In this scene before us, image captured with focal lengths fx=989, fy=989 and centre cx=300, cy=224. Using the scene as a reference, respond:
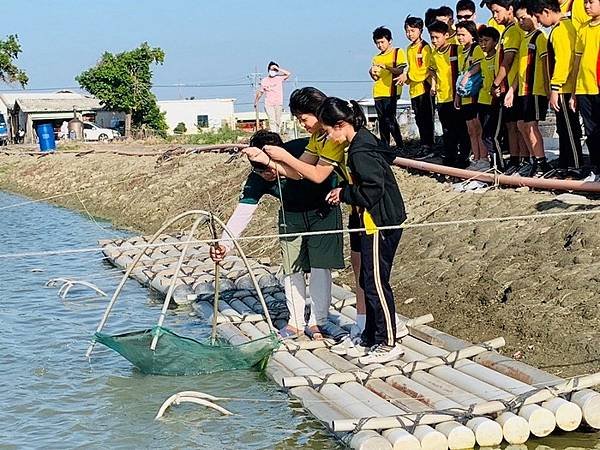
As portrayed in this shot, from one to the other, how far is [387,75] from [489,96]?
107 inches

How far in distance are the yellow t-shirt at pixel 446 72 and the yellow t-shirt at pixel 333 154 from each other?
17.8 ft

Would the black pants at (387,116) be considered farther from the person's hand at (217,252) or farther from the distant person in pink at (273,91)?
the person's hand at (217,252)

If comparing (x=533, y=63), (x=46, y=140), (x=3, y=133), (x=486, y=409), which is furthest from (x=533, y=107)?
(x=3, y=133)

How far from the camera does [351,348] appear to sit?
314 inches

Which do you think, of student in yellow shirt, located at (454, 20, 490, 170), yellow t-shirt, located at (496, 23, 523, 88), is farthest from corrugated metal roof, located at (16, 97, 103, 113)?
yellow t-shirt, located at (496, 23, 523, 88)

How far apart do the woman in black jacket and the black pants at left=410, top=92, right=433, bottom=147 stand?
6.76 m

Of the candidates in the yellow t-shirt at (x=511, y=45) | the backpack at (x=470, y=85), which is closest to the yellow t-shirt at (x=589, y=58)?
the yellow t-shirt at (x=511, y=45)

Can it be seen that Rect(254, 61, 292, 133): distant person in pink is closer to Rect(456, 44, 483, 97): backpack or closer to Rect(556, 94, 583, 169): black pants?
Rect(456, 44, 483, 97): backpack

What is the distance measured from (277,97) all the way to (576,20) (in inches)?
389

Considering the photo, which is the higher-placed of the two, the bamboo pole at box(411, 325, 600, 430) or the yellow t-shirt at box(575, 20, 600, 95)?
the yellow t-shirt at box(575, 20, 600, 95)

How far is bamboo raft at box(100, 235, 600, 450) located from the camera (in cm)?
620

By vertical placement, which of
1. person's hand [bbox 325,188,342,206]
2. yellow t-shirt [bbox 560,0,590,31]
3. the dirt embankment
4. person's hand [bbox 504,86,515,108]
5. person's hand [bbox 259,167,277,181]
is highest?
yellow t-shirt [bbox 560,0,590,31]

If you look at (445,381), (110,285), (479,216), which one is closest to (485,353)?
(445,381)

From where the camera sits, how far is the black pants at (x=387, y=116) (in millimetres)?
14703
